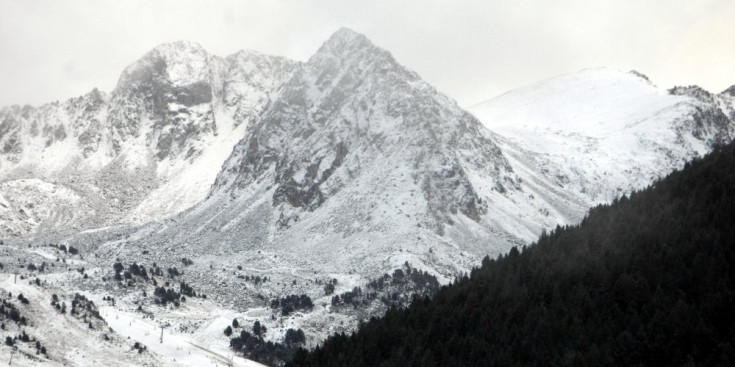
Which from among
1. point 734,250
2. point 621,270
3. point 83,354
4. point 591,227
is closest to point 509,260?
point 591,227

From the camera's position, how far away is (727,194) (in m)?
121

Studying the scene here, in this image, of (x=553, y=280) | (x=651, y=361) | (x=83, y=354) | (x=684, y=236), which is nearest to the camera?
(x=651, y=361)

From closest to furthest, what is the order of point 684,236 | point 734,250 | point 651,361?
1. point 651,361
2. point 734,250
3. point 684,236

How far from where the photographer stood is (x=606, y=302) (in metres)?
111

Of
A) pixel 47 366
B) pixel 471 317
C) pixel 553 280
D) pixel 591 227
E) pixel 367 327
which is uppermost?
pixel 591 227

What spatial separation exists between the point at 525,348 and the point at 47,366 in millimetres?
82325

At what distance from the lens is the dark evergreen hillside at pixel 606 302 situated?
320ft

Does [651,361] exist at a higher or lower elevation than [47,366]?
higher

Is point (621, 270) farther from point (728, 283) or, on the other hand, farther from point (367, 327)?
point (367, 327)

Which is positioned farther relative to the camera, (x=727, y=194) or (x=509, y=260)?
(x=509, y=260)

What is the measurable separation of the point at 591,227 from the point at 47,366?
99.5 meters

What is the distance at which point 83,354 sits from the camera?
5837 inches

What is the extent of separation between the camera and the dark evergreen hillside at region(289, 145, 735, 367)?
320ft

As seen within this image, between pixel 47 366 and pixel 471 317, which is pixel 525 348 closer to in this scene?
pixel 471 317
